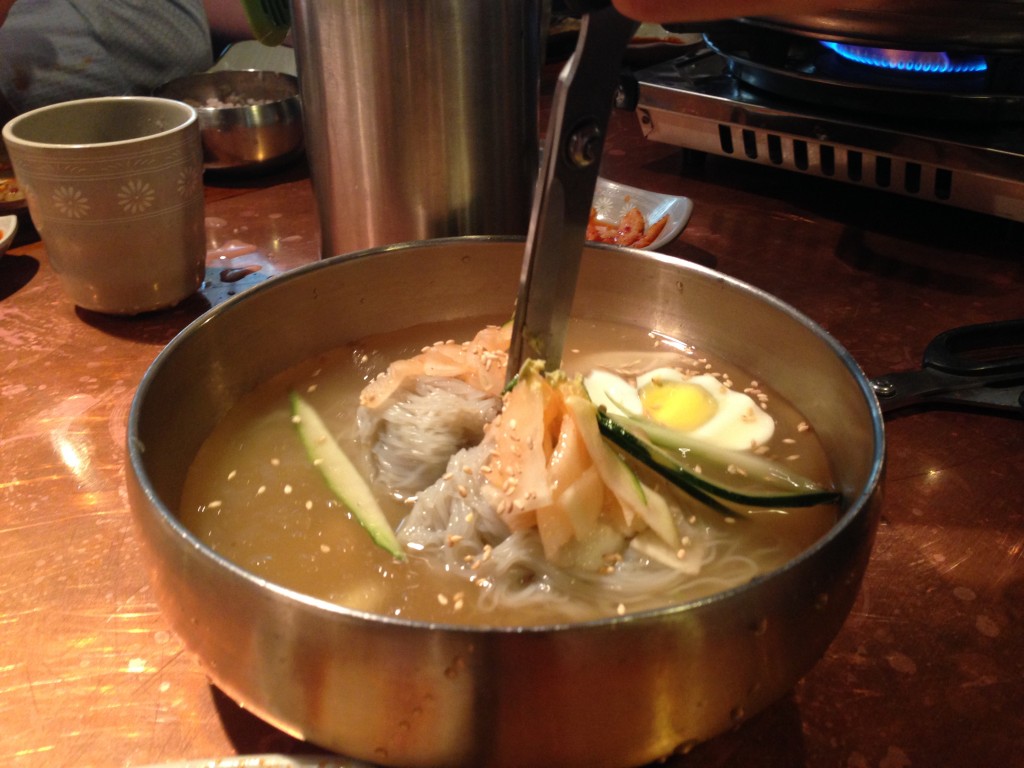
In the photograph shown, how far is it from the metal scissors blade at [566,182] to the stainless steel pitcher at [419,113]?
1.74ft

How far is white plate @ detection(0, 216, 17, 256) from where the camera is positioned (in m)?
1.78

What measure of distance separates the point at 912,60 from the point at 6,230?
2000 millimetres

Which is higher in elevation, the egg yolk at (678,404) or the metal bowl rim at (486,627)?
the metal bowl rim at (486,627)

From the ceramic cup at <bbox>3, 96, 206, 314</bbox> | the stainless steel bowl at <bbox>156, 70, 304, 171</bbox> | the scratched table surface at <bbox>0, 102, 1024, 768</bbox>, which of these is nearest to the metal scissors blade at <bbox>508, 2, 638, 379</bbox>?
the scratched table surface at <bbox>0, 102, 1024, 768</bbox>

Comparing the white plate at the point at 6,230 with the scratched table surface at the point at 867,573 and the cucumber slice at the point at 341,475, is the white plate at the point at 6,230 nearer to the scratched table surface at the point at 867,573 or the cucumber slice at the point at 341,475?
the scratched table surface at the point at 867,573

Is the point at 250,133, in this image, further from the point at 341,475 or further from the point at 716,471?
the point at 716,471

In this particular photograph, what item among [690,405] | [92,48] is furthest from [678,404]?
[92,48]

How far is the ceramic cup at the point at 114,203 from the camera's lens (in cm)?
150

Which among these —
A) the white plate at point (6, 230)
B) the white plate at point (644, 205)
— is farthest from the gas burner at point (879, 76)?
the white plate at point (6, 230)

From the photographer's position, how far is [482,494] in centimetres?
97

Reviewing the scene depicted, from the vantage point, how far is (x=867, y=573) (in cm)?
108

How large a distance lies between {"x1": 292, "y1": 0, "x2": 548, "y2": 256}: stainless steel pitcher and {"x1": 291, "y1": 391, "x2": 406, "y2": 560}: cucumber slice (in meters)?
0.42

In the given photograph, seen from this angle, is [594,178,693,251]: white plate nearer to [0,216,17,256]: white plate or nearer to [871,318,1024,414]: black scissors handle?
[871,318,1024,414]: black scissors handle

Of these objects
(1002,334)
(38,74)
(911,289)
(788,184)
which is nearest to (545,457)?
(1002,334)
